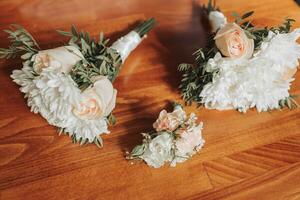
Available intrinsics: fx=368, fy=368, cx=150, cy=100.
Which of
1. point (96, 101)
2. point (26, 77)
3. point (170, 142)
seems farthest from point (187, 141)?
point (26, 77)

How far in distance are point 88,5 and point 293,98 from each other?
1.80 feet

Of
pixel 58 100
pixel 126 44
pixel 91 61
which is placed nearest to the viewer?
pixel 58 100

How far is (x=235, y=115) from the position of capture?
78 cm

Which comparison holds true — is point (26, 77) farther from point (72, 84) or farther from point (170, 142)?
point (170, 142)

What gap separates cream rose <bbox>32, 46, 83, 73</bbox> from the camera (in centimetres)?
62

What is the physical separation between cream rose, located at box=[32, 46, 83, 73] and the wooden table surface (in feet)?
0.44

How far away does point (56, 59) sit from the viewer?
2.05 feet

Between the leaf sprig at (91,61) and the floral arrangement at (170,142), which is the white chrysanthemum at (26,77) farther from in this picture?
the floral arrangement at (170,142)

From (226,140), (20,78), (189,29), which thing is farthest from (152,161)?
(189,29)

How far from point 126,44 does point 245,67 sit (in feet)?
0.92

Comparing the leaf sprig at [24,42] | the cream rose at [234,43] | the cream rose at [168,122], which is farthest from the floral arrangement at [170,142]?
the leaf sprig at [24,42]

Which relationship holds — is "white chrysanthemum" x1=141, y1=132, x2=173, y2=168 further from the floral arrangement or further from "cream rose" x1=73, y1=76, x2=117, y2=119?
"cream rose" x1=73, y1=76, x2=117, y2=119

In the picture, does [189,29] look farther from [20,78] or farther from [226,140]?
[20,78]

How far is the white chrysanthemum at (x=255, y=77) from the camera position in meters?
0.68
